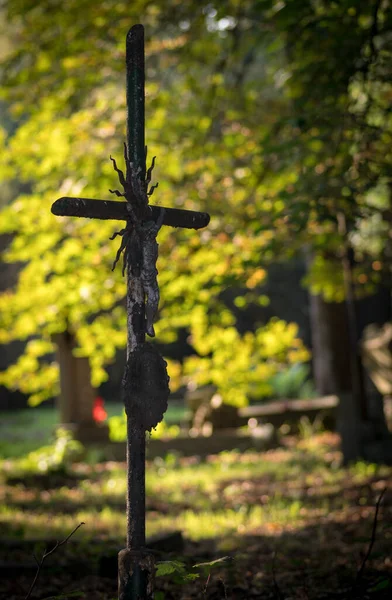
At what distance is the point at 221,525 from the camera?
698 centimetres

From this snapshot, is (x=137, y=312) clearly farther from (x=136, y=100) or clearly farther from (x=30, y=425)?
(x=30, y=425)

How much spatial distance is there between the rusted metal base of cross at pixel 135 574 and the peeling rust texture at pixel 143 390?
515 millimetres

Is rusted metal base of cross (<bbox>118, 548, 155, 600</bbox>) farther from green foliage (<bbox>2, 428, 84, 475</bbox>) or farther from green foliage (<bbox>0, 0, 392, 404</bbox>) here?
green foliage (<bbox>2, 428, 84, 475</bbox>)

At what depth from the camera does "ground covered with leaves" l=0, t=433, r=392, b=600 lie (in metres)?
4.46

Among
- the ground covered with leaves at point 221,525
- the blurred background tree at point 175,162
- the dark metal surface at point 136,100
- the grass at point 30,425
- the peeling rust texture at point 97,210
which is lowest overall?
the ground covered with leaves at point 221,525

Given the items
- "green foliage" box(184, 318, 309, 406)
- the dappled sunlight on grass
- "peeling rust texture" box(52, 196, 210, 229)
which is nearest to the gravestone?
the dappled sunlight on grass

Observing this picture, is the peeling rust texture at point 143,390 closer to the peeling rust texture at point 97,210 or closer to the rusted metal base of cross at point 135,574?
the rusted metal base of cross at point 135,574

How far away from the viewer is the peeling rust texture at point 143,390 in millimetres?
2941

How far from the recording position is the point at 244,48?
28.5 feet

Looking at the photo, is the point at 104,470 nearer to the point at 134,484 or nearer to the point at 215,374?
the point at 215,374

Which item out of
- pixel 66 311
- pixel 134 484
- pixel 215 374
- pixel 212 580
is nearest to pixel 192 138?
pixel 66 311

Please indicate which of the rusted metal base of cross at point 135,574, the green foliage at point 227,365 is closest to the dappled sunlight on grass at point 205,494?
the green foliage at point 227,365

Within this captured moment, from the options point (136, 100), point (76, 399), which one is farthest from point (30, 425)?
point (136, 100)

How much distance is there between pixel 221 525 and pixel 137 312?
14.9 ft
